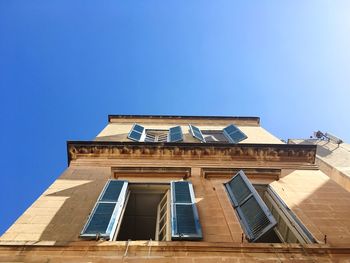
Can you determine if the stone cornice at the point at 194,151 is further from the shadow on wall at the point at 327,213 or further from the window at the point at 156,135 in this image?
the window at the point at 156,135

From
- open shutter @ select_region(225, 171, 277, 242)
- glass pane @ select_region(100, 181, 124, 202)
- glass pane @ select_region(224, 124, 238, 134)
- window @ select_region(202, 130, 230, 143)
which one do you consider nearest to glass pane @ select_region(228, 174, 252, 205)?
open shutter @ select_region(225, 171, 277, 242)

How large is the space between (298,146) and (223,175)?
10.9 feet

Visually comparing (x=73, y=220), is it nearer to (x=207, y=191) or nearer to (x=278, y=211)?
(x=207, y=191)

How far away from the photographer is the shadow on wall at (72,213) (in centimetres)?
569

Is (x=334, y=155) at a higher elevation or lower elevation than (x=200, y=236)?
lower

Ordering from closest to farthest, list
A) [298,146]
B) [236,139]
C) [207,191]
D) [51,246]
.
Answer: [51,246]
[207,191]
[298,146]
[236,139]

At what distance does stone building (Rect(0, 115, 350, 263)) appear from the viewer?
4.94 m

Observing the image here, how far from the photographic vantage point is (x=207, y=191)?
7.60 meters

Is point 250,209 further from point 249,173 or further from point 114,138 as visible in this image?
point 114,138

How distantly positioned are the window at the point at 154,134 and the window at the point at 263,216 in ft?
16.5

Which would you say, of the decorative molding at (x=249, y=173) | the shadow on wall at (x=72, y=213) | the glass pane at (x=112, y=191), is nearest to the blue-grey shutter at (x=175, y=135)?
the decorative molding at (x=249, y=173)

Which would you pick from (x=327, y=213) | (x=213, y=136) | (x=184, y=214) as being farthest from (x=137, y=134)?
(x=327, y=213)

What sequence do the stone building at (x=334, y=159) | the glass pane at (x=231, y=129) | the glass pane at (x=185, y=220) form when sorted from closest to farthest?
the glass pane at (x=185, y=220) → the stone building at (x=334, y=159) → the glass pane at (x=231, y=129)

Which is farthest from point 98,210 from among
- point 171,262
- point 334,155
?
point 334,155
